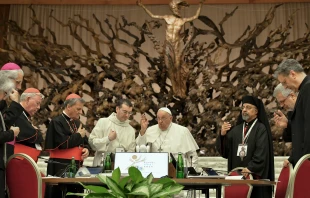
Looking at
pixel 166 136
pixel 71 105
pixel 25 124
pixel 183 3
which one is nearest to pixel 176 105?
pixel 183 3

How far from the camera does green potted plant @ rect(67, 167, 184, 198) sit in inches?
59.7

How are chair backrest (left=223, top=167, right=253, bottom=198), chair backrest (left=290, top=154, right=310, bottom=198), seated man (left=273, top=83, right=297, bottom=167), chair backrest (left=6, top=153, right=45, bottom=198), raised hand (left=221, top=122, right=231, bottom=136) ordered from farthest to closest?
raised hand (left=221, top=122, right=231, bottom=136) < seated man (left=273, top=83, right=297, bottom=167) < chair backrest (left=223, top=167, right=253, bottom=198) < chair backrest (left=6, top=153, right=45, bottom=198) < chair backrest (left=290, top=154, right=310, bottom=198)

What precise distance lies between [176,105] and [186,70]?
2.39ft

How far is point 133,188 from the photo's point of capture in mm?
1549

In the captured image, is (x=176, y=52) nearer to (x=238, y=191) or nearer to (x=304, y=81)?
(x=238, y=191)

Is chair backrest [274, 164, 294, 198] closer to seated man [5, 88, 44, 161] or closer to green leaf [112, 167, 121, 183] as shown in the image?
seated man [5, 88, 44, 161]

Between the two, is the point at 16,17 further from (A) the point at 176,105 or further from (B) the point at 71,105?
(B) the point at 71,105

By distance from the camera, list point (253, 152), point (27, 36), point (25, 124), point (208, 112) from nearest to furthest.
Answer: point (25, 124) → point (253, 152) → point (208, 112) → point (27, 36)

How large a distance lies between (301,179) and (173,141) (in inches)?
109

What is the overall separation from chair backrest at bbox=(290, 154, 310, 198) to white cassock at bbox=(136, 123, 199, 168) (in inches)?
102

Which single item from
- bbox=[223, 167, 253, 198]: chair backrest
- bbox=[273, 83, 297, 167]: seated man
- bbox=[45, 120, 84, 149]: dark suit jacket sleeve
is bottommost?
bbox=[223, 167, 253, 198]: chair backrest

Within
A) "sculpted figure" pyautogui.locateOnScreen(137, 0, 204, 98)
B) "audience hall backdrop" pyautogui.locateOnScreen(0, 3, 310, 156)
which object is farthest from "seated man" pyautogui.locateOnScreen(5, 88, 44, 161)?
"sculpted figure" pyautogui.locateOnScreen(137, 0, 204, 98)

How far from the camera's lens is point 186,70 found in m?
10.0

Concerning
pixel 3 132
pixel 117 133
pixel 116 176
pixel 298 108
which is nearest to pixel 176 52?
pixel 117 133
